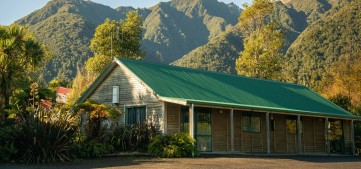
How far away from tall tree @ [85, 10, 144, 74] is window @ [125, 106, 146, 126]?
2143cm

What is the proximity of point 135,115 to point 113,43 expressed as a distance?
23.2 meters

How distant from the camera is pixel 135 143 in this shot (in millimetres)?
21344

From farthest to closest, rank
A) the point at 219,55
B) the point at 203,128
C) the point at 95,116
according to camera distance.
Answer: the point at 219,55 < the point at 203,128 < the point at 95,116

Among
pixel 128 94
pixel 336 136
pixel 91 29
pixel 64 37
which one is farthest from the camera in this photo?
pixel 91 29

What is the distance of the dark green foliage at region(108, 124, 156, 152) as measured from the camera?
69.6ft

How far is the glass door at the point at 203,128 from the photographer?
22.4m

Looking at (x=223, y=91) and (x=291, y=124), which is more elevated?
(x=223, y=91)

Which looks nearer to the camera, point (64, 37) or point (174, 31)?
point (64, 37)

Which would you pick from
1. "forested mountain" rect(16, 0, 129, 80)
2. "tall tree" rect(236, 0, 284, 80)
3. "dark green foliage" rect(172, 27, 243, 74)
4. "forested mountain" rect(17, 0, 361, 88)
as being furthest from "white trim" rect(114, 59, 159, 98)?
"dark green foliage" rect(172, 27, 243, 74)

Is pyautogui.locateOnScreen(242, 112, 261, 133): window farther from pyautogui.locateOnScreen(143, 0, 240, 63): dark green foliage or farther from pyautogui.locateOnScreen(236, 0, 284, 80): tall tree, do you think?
pyautogui.locateOnScreen(143, 0, 240, 63): dark green foliage

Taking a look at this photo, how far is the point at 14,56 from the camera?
930 inches

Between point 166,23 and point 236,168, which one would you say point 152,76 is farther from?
point 166,23

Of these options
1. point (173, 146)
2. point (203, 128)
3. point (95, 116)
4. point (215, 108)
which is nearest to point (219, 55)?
point (215, 108)

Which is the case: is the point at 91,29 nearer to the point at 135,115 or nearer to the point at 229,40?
the point at 229,40
